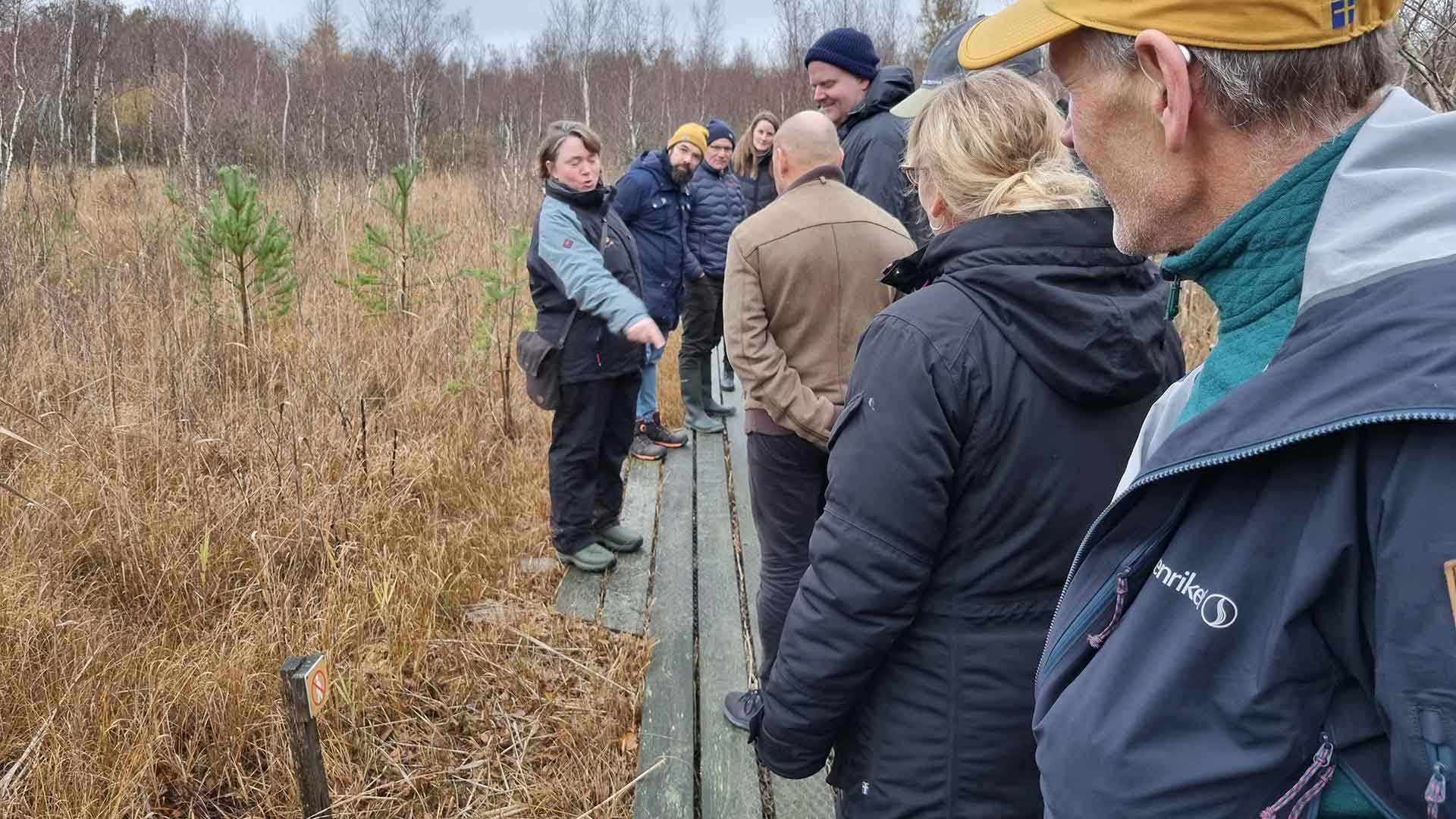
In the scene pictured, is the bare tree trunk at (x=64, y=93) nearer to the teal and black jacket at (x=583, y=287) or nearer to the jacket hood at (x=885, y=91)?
the teal and black jacket at (x=583, y=287)

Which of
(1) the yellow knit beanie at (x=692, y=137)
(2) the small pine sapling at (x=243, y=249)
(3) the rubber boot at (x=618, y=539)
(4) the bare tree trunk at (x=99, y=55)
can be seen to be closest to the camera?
(3) the rubber boot at (x=618, y=539)

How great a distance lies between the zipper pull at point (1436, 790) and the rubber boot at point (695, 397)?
527cm

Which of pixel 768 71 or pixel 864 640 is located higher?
pixel 768 71

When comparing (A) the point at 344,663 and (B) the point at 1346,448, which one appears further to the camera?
(A) the point at 344,663

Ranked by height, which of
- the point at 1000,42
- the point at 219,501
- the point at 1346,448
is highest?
the point at 1000,42

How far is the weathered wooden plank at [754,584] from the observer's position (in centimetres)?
242

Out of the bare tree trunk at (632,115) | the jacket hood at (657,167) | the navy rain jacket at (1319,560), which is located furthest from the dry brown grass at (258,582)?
the bare tree trunk at (632,115)

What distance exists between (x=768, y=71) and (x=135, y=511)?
102 ft

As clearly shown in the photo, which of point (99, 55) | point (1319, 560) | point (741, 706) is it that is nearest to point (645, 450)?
point (741, 706)

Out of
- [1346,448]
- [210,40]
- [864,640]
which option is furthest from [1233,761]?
[210,40]

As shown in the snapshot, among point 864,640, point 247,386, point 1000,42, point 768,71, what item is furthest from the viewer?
point 768,71

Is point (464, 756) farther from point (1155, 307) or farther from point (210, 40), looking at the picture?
point (210, 40)

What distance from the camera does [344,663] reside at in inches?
115

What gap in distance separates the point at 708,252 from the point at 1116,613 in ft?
16.7
